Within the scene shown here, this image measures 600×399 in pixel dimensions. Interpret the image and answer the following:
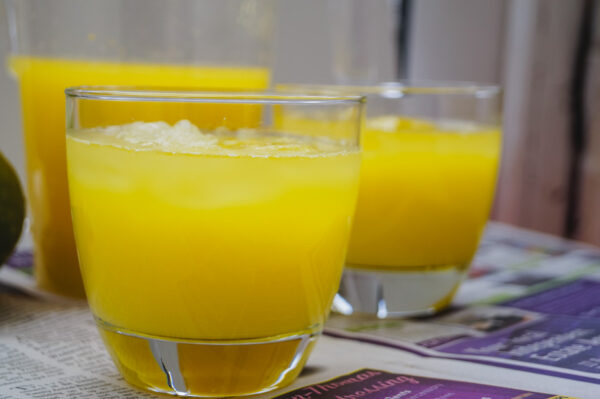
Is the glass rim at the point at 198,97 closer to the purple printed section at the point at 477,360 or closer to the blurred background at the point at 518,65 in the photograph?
the purple printed section at the point at 477,360

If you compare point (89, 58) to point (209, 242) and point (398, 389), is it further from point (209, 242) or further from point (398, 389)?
point (398, 389)

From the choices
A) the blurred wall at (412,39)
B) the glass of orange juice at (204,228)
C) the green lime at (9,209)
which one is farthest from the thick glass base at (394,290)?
the blurred wall at (412,39)

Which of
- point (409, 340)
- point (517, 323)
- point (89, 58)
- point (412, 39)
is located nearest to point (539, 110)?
point (412, 39)

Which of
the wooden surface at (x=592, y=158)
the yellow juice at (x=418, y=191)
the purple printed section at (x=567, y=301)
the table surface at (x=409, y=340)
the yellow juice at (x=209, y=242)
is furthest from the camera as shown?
the wooden surface at (x=592, y=158)

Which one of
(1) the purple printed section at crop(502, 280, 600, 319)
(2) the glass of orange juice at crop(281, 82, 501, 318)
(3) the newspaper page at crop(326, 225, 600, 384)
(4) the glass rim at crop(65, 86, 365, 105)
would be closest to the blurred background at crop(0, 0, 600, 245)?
(3) the newspaper page at crop(326, 225, 600, 384)

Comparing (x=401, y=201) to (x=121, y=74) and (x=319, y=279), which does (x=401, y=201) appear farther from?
(x=121, y=74)

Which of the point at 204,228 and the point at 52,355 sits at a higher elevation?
the point at 204,228
